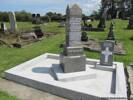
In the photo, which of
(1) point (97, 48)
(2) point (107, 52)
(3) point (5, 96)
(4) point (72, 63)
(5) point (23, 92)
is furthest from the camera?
(1) point (97, 48)

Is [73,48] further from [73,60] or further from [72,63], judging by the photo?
[72,63]

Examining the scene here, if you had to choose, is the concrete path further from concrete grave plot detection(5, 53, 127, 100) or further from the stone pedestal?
the stone pedestal

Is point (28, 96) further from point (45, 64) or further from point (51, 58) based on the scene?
point (51, 58)

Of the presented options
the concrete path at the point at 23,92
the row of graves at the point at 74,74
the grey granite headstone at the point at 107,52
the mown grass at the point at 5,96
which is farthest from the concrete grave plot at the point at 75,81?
the mown grass at the point at 5,96

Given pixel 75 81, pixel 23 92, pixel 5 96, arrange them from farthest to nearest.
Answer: pixel 75 81
pixel 23 92
pixel 5 96

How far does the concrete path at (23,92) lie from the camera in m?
6.48

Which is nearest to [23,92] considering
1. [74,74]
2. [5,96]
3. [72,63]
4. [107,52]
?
[5,96]

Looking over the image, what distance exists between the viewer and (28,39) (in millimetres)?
16219

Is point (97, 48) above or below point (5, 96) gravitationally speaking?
above

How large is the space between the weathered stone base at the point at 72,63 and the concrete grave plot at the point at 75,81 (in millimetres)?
192

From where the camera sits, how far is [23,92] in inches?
269

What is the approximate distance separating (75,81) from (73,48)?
4.41ft

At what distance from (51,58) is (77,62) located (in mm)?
2619

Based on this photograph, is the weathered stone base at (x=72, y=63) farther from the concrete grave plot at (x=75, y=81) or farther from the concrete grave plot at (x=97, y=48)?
the concrete grave plot at (x=97, y=48)
